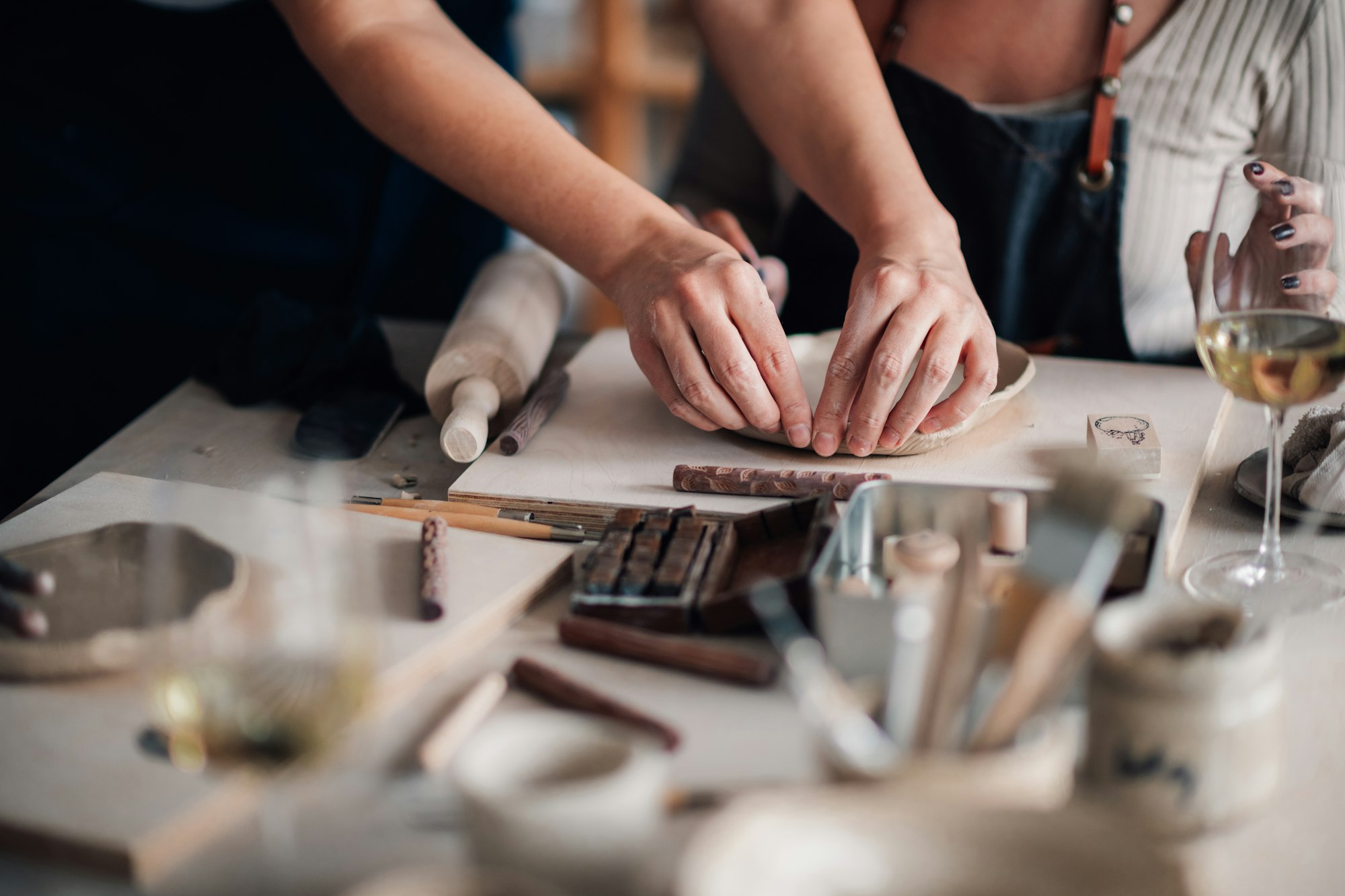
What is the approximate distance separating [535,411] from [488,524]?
214 mm

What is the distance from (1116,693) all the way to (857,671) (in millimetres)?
177

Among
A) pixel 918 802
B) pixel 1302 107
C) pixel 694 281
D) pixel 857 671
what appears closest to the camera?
pixel 918 802

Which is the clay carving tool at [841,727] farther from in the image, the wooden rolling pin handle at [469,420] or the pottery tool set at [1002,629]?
the wooden rolling pin handle at [469,420]

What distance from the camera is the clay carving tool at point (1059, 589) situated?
0.46 meters

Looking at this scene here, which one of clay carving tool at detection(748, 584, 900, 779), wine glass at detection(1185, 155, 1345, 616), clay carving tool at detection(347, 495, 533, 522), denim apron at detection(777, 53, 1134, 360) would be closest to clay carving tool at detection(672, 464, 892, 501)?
clay carving tool at detection(347, 495, 533, 522)

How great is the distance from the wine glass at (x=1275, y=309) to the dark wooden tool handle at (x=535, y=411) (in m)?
0.57

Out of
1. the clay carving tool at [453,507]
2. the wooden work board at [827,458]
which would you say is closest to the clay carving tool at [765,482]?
the wooden work board at [827,458]

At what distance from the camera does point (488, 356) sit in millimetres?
1101

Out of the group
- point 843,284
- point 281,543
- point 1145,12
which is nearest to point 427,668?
point 281,543

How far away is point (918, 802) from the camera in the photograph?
1.42ft

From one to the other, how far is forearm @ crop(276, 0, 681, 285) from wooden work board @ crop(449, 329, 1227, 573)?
5.8 inches

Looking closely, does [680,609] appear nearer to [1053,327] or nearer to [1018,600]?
[1018,600]

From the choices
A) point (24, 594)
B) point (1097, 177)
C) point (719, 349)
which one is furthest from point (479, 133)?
point (1097, 177)

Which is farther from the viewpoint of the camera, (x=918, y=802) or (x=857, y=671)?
(x=857, y=671)
